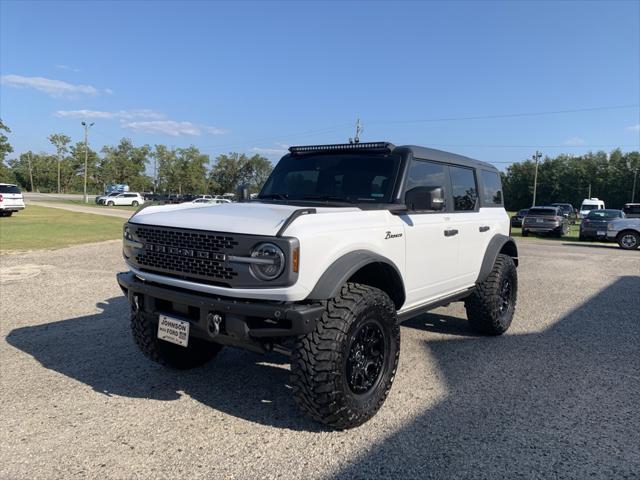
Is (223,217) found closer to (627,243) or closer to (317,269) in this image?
(317,269)

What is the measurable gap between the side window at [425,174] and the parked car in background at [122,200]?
175 feet

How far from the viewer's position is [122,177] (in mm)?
78000

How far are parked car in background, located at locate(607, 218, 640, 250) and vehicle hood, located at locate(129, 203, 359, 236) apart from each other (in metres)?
18.9

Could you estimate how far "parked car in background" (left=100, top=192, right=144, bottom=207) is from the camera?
173ft

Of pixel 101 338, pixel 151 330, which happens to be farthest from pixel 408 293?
pixel 101 338

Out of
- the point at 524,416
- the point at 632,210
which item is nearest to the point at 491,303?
the point at 524,416

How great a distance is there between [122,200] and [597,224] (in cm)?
4896

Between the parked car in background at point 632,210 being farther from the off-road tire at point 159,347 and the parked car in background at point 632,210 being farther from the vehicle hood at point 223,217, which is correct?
the off-road tire at point 159,347

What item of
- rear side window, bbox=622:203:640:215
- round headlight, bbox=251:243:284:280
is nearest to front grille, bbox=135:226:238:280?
round headlight, bbox=251:243:284:280

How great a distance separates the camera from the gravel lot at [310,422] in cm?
276

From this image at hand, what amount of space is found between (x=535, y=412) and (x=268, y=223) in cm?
243

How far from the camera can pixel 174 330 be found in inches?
127

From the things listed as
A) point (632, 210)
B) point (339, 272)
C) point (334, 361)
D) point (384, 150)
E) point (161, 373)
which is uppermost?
point (384, 150)

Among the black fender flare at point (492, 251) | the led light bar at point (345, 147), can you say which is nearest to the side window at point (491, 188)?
the black fender flare at point (492, 251)
